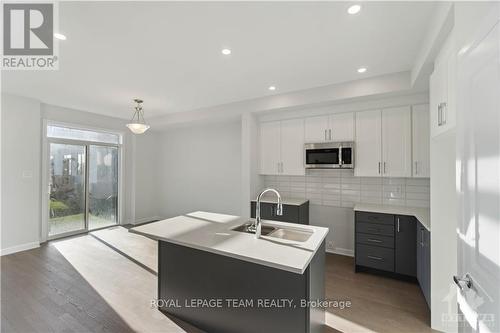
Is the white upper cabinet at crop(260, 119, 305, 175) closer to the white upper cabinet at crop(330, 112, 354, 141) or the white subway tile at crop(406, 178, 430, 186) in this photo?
the white upper cabinet at crop(330, 112, 354, 141)

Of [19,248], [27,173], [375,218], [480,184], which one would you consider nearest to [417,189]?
[375,218]

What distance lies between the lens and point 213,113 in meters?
4.38

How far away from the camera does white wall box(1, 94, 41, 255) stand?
3.57 metres

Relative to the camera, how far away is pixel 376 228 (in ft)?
9.67

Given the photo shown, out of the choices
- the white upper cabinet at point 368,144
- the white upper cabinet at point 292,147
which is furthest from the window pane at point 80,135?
the white upper cabinet at point 368,144

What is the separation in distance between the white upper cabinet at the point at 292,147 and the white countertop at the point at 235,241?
5.77 ft

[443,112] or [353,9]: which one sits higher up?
[353,9]

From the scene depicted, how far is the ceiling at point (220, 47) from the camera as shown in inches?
68.2

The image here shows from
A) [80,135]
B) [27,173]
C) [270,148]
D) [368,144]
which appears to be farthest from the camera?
[80,135]

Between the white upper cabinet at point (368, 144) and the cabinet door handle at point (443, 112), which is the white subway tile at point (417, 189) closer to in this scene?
the white upper cabinet at point (368, 144)

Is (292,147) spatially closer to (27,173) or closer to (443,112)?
(443,112)

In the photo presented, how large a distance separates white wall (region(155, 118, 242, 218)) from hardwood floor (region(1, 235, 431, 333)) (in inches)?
87.9

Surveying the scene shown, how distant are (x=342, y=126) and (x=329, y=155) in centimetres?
51

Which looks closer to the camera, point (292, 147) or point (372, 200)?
point (372, 200)
